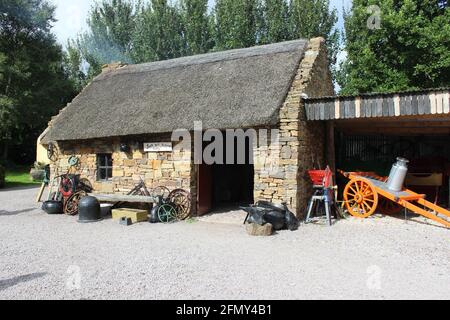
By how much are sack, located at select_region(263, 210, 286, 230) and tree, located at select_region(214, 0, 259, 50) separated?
18474 millimetres

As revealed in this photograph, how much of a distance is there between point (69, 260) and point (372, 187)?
6.39 m

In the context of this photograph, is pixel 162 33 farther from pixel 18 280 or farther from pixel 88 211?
pixel 18 280

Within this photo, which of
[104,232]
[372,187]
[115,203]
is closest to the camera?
[104,232]

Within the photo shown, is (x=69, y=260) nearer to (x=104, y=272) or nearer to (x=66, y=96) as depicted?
(x=104, y=272)

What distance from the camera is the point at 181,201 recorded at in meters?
9.27

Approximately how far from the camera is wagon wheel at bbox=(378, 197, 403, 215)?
30.9 ft

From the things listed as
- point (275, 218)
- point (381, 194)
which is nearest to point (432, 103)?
point (381, 194)

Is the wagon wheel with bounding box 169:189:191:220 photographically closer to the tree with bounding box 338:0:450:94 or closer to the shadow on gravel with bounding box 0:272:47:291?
the shadow on gravel with bounding box 0:272:47:291

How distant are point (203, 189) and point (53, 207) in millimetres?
4150

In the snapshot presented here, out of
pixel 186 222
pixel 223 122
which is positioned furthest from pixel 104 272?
pixel 223 122

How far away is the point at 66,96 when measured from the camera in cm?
2706

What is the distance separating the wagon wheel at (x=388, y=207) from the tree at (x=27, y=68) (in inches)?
813

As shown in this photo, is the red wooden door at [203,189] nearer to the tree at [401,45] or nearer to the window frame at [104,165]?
the window frame at [104,165]
